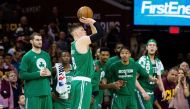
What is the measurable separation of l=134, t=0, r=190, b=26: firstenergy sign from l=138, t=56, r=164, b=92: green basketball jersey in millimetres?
3925

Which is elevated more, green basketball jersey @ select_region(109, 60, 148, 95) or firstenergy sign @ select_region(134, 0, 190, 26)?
firstenergy sign @ select_region(134, 0, 190, 26)

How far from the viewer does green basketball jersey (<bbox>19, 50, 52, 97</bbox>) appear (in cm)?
1266

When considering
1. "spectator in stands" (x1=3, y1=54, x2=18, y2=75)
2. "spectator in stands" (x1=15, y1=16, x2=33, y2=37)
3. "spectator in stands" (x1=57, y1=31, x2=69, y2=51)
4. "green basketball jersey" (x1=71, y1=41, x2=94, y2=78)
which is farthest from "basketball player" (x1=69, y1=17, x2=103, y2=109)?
"spectator in stands" (x1=15, y1=16, x2=33, y2=37)

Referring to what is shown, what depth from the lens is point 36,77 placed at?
12609mm

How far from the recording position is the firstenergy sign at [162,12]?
17.9 m

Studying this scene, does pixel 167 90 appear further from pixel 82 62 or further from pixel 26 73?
pixel 82 62

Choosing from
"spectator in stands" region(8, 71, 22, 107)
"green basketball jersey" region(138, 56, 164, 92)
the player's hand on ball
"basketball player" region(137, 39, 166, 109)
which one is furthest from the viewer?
"spectator in stands" region(8, 71, 22, 107)

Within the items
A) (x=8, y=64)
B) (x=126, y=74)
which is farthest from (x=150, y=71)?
(x=8, y=64)

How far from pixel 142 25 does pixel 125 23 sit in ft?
6.48

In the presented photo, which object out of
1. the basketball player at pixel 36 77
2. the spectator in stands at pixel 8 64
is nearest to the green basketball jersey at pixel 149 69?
the basketball player at pixel 36 77

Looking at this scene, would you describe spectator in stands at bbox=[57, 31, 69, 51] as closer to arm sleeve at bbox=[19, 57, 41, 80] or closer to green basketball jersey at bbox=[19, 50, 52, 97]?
green basketball jersey at bbox=[19, 50, 52, 97]

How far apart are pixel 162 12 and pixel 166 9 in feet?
0.42

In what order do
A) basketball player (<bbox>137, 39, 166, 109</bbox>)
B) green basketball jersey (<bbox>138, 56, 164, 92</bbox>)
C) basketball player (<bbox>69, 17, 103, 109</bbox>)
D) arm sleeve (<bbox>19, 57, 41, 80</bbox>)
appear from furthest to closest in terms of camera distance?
green basketball jersey (<bbox>138, 56, 164, 92</bbox>)
basketball player (<bbox>137, 39, 166, 109</bbox>)
arm sleeve (<bbox>19, 57, 41, 80</bbox>)
basketball player (<bbox>69, 17, 103, 109</bbox>)

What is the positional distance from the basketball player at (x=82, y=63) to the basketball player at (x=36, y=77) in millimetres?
1156
